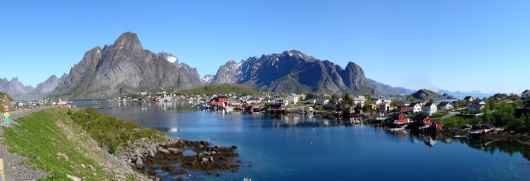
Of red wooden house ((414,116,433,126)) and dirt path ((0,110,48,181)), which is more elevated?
dirt path ((0,110,48,181))

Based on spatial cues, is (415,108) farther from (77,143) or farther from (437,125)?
(77,143)

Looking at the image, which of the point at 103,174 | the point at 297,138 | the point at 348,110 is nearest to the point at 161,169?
the point at 103,174

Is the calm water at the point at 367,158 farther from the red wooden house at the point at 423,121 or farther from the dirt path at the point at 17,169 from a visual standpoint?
the dirt path at the point at 17,169

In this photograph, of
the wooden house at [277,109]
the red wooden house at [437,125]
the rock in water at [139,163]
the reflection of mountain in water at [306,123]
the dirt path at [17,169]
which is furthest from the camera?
the wooden house at [277,109]

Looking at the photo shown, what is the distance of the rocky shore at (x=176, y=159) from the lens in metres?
33.9

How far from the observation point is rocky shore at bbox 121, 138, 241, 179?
3388cm

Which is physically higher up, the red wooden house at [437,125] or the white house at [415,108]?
the white house at [415,108]

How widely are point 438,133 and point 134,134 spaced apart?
53.3m

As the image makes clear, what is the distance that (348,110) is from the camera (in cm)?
11494

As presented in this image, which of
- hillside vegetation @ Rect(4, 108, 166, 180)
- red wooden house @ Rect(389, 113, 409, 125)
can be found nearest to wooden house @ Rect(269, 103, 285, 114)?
red wooden house @ Rect(389, 113, 409, 125)

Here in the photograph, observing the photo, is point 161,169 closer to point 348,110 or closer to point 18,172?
point 18,172

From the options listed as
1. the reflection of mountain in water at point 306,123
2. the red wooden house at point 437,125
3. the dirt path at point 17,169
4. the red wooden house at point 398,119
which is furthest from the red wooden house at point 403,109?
the dirt path at point 17,169

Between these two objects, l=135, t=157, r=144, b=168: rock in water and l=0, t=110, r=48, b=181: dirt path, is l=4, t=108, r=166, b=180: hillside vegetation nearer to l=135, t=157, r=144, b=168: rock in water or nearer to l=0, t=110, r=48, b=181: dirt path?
l=0, t=110, r=48, b=181: dirt path

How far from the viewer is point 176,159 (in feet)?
126
